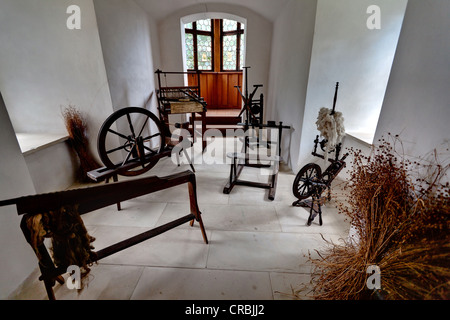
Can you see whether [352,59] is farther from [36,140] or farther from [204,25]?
[204,25]

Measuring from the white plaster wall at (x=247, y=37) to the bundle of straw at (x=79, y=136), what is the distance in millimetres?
2409

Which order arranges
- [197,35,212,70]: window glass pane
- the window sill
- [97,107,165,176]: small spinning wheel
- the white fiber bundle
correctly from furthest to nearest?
[197,35,212,70]: window glass pane
the window sill
the white fiber bundle
[97,107,165,176]: small spinning wheel

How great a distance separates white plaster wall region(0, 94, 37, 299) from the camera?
53.8 inches

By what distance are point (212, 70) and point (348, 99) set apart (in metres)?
4.92

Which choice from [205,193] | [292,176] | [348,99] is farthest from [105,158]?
[348,99]

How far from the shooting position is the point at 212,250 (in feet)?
5.87

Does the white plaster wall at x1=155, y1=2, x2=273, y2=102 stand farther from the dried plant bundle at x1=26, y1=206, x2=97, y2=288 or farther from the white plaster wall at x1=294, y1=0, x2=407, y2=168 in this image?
the dried plant bundle at x1=26, y1=206, x2=97, y2=288

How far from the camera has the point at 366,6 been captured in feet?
7.90

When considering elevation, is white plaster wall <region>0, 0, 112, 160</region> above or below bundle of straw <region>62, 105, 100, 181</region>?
above

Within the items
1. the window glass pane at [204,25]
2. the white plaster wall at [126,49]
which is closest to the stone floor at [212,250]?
the white plaster wall at [126,49]

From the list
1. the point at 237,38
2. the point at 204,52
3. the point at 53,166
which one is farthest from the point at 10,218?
the point at 237,38

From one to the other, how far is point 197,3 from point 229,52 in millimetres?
2251

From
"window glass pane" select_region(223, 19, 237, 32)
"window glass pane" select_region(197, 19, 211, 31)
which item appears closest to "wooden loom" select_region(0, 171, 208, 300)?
"window glass pane" select_region(197, 19, 211, 31)

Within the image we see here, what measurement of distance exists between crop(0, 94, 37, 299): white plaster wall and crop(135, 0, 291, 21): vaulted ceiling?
3.34 m
